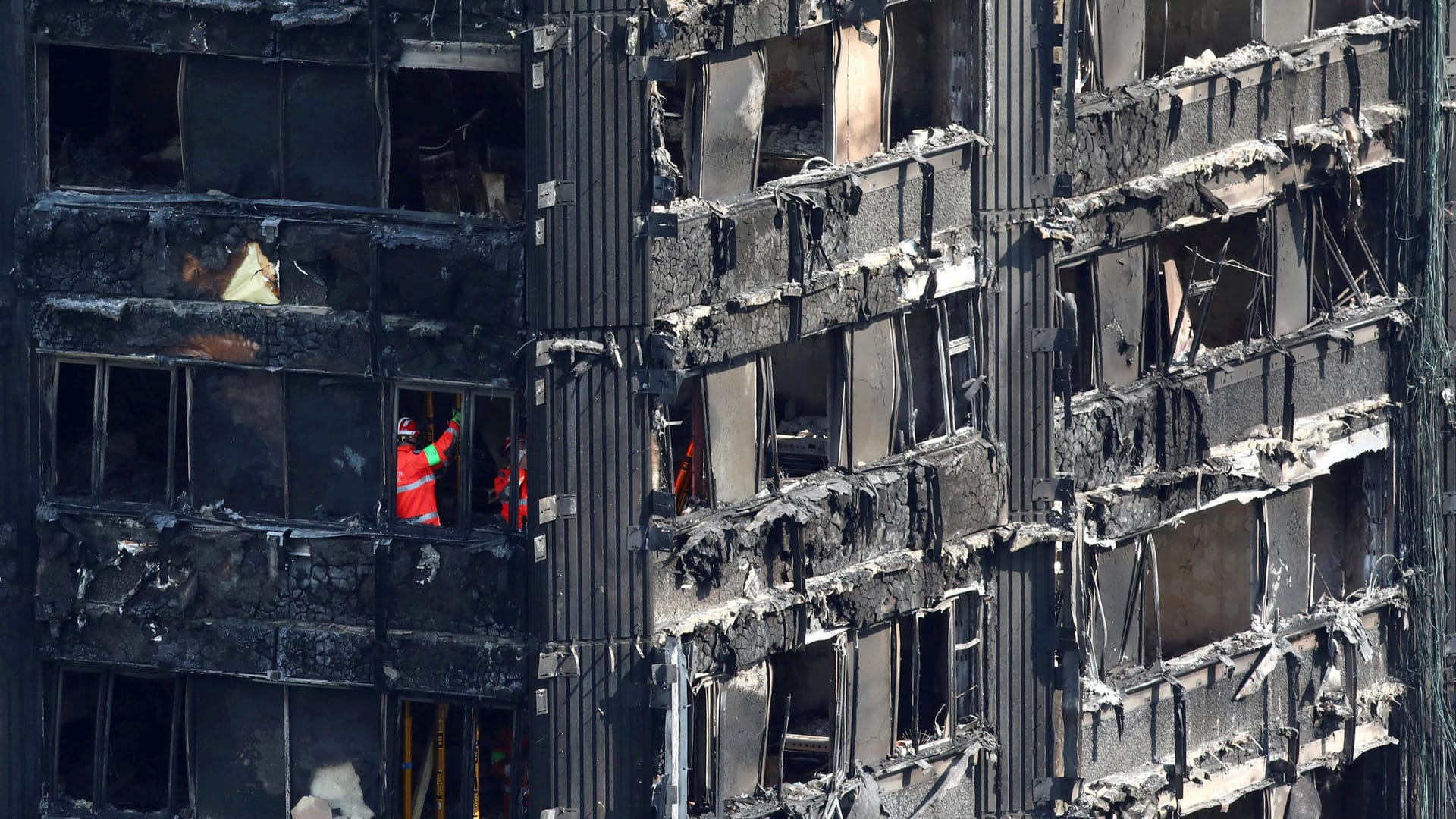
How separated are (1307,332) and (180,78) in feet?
47.6

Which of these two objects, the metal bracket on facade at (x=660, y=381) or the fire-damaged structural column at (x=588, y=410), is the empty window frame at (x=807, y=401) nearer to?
the metal bracket on facade at (x=660, y=381)

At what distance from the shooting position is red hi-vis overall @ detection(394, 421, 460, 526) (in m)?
25.4

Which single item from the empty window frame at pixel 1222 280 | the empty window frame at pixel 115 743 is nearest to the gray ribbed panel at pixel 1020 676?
the empty window frame at pixel 1222 280

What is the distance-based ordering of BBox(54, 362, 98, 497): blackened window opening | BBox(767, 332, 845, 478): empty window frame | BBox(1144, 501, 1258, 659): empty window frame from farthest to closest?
BBox(1144, 501, 1258, 659): empty window frame, BBox(767, 332, 845, 478): empty window frame, BBox(54, 362, 98, 497): blackened window opening

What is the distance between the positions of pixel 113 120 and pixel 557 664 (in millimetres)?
7834

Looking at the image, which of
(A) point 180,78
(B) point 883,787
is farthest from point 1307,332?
(A) point 180,78

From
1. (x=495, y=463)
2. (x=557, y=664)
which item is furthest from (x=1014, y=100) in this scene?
(x=557, y=664)

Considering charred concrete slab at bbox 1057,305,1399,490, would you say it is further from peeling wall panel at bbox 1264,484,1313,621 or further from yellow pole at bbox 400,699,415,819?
yellow pole at bbox 400,699,415,819

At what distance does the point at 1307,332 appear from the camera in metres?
31.2

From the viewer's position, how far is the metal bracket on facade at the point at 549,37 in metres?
23.6

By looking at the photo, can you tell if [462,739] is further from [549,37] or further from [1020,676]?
[549,37]

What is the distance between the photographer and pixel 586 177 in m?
24.0

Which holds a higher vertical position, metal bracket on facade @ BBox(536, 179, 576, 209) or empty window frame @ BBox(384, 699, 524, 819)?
metal bracket on facade @ BBox(536, 179, 576, 209)

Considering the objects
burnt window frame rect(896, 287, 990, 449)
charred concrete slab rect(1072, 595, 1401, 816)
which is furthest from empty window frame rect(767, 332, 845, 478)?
charred concrete slab rect(1072, 595, 1401, 816)
